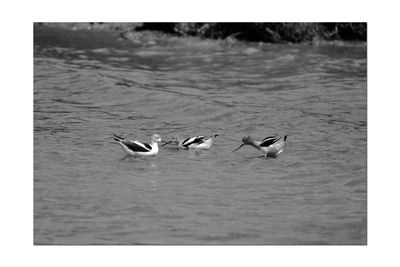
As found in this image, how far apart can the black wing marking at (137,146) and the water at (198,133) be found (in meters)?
0.21

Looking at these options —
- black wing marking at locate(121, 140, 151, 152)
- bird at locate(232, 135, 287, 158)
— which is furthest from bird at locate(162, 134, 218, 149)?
bird at locate(232, 135, 287, 158)

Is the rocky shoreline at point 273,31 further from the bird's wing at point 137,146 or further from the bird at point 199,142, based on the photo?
the bird's wing at point 137,146

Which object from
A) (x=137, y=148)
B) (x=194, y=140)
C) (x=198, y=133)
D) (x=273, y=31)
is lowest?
(x=137, y=148)

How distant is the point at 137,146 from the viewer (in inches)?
538

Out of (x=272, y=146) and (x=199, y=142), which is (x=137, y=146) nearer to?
(x=199, y=142)

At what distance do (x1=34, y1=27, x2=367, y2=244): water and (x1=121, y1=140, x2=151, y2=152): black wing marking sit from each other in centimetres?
21

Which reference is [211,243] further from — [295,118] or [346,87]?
[346,87]

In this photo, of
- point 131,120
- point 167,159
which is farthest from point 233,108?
point 167,159

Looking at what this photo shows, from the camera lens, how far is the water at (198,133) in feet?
33.4

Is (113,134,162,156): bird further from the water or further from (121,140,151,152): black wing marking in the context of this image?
the water

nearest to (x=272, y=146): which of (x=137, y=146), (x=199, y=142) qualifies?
(x=199, y=142)

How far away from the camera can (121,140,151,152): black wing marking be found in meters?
13.7

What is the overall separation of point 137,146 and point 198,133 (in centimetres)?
244

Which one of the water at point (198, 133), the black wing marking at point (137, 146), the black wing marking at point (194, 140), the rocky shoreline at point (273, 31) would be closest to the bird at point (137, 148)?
the black wing marking at point (137, 146)
